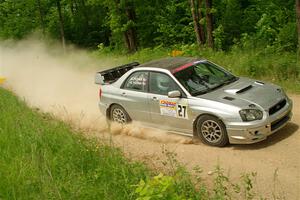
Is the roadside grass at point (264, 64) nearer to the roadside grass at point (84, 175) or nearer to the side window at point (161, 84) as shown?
the side window at point (161, 84)

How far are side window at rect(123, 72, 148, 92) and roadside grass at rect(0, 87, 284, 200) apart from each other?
181 centimetres

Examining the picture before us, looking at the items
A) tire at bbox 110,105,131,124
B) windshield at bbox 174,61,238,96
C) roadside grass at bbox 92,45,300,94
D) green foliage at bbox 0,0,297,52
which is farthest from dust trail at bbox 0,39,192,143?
roadside grass at bbox 92,45,300,94

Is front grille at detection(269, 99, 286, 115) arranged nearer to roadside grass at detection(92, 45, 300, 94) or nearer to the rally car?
the rally car

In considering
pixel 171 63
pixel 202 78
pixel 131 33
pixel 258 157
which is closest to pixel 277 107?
pixel 258 157

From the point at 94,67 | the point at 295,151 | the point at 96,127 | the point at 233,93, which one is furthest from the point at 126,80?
the point at 94,67

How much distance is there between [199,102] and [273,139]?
1.61m

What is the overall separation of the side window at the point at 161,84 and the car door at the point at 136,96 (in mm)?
175

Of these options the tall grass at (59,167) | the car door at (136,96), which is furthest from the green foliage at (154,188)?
the car door at (136,96)

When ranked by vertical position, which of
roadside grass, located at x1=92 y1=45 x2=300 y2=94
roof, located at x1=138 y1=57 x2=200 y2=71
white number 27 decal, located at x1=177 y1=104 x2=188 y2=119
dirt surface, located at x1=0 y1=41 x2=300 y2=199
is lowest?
dirt surface, located at x1=0 y1=41 x2=300 y2=199

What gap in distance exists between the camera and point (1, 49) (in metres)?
34.8

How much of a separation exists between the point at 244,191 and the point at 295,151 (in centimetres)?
194

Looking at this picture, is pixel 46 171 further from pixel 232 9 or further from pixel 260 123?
pixel 232 9

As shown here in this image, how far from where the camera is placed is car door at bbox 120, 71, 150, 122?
9.70 m

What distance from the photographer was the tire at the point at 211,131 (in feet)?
27.5
